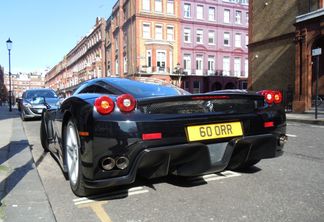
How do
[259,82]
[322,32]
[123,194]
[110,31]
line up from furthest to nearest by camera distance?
[110,31] → [259,82] → [322,32] → [123,194]

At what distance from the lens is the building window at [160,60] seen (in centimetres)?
4441

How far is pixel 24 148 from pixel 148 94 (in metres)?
3.54

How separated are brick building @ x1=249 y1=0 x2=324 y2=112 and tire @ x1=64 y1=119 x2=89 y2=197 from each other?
18.2m

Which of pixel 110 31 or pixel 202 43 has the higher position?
pixel 110 31

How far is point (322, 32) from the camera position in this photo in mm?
18875

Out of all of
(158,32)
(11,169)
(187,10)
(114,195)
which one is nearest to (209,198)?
(114,195)

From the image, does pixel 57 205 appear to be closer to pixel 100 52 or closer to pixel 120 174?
pixel 120 174

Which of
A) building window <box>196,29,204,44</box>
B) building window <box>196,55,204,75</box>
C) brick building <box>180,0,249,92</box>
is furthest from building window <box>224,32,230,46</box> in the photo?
building window <box>196,55,204,75</box>

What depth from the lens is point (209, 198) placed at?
11.5 feet

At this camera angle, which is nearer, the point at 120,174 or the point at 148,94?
the point at 120,174

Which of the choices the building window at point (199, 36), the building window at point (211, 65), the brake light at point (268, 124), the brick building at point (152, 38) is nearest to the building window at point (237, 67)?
the building window at point (211, 65)

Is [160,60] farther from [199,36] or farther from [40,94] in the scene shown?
[40,94]

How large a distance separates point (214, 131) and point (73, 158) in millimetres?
1525

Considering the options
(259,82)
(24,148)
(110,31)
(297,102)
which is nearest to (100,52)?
(110,31)
